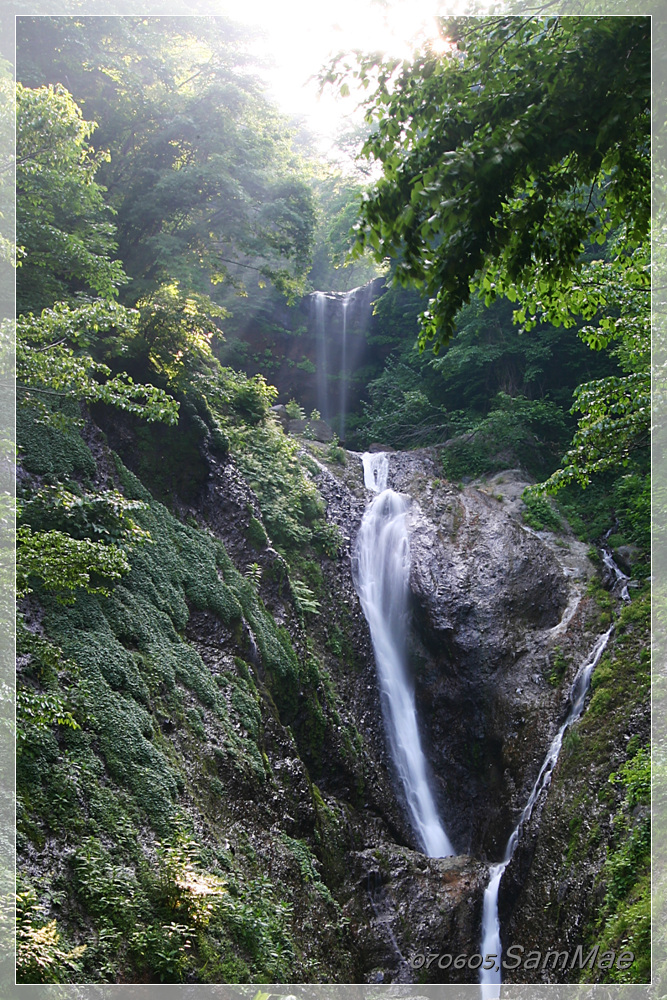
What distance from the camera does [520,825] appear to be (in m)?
10.4

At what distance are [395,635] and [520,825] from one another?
487 centimetres

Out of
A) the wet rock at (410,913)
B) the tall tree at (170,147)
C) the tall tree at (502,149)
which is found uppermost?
the tall tree at (170,147)

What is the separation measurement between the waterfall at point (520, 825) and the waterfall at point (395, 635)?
1.80 m

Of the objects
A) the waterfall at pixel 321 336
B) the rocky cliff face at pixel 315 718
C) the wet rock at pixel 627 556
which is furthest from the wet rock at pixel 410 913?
the waterfall at pixel 321 336

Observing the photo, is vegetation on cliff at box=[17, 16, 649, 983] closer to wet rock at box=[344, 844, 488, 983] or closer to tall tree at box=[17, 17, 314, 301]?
tall tree at box=[17, 17, 314, 301]

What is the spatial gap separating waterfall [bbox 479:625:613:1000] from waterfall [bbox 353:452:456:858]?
1.80 meters

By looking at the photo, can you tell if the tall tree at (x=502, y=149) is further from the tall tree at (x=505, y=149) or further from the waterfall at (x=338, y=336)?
the waterfall at (x=338, y=336)

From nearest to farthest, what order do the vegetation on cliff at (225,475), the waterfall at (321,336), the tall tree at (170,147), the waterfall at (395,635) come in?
the vegetation on cliff at (225,475) < the tall tree at (170,147) < the waterfall at (395,635) < the waterfall at (321,336)

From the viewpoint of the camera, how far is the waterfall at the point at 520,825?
959cm

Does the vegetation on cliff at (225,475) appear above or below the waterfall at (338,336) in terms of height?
below

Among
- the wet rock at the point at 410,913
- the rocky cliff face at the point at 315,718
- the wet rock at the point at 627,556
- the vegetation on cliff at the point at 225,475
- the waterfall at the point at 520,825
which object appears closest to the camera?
the vegetation on cliff at the point at 225,475

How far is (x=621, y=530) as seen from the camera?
51.3 feet

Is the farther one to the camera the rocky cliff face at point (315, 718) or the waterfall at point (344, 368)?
the waterfall at point (344, 368)

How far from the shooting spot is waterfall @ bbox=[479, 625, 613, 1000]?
959cm
